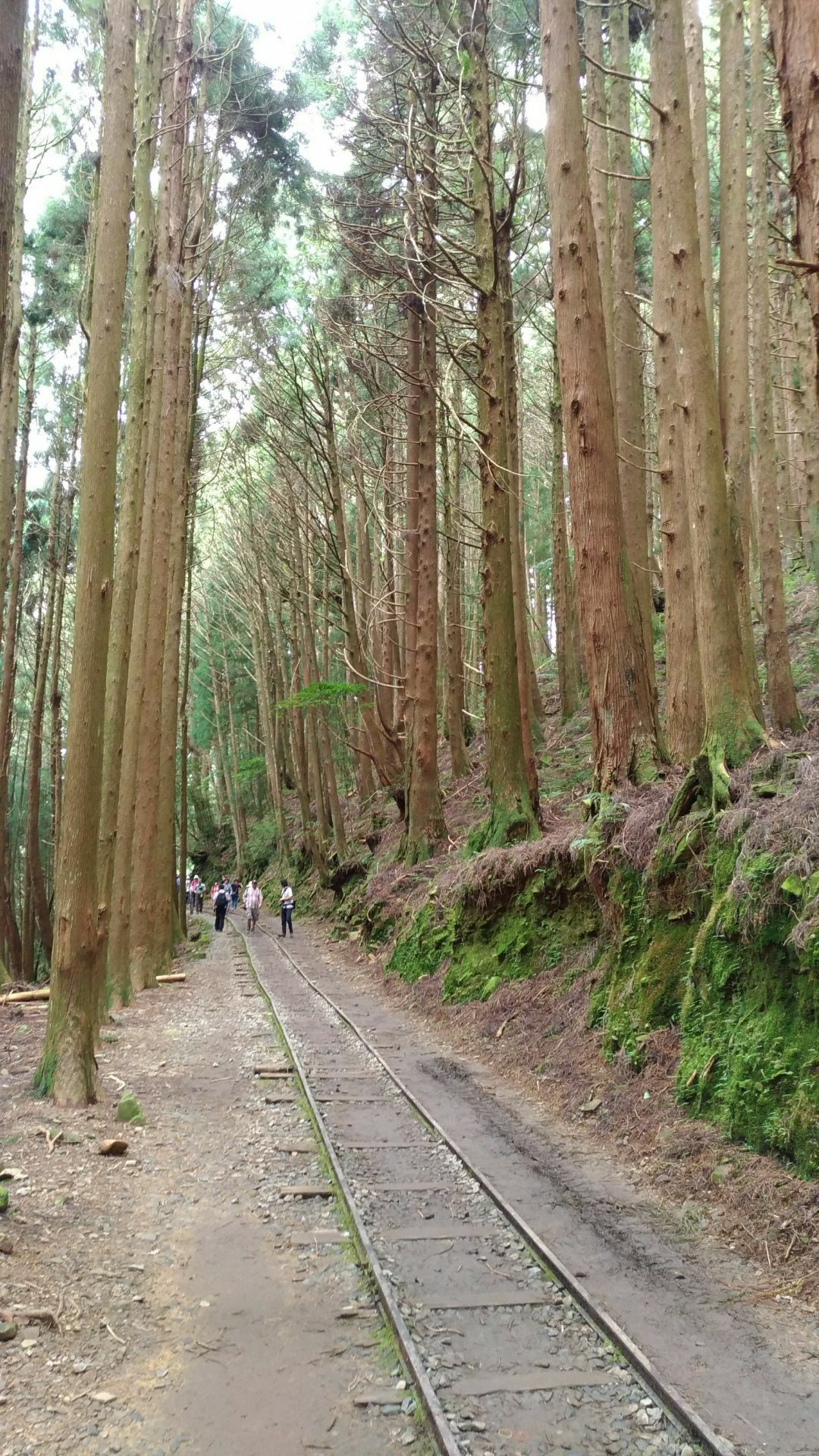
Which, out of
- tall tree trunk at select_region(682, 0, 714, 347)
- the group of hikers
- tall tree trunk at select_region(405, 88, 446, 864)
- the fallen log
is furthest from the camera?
the group of hikers

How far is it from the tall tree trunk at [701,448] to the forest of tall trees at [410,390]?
31mm

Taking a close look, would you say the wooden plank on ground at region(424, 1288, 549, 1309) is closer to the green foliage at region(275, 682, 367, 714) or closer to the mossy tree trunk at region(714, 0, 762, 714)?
the mossy tree trunk at region(714, 0, 762, 714)

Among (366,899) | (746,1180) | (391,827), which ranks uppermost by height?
(391,827)

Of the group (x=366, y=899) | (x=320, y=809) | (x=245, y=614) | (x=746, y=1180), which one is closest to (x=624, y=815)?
(x=746, y=1180)

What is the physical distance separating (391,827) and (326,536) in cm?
705

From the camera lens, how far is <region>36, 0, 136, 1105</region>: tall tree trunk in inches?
303

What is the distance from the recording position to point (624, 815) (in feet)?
27.3

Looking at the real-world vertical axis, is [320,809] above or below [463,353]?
below

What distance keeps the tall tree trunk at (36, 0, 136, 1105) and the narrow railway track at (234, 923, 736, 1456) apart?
2.26 m

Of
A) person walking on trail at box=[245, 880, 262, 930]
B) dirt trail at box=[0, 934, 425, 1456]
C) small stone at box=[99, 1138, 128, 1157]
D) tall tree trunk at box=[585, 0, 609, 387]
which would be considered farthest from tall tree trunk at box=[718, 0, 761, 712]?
person walking on trail at box=[245, 880, 262, 930]

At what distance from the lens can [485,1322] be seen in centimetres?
418

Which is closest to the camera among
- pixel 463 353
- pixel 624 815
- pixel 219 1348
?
pixel 219 1348

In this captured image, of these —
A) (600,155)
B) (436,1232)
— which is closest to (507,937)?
(436,1232)

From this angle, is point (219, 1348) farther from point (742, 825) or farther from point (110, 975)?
point (110, 975)
